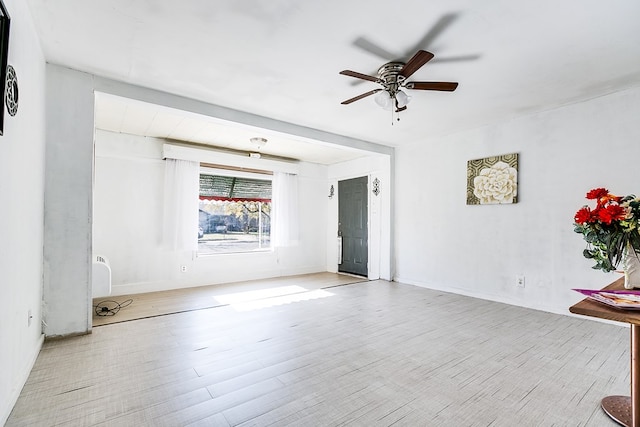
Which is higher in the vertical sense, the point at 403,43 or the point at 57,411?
the point at 403,43

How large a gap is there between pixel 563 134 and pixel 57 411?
512 centimetres

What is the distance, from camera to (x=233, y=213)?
19.4 ft

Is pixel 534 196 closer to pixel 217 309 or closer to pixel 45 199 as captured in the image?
pixel 217 309

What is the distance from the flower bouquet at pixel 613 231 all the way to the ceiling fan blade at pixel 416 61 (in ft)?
4.41

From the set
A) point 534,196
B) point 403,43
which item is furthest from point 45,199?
point 534,196

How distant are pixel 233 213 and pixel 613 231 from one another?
530 centimetres

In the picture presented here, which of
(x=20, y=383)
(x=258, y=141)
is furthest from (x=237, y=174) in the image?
(x=20, y=383)

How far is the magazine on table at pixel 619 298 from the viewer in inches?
53.4

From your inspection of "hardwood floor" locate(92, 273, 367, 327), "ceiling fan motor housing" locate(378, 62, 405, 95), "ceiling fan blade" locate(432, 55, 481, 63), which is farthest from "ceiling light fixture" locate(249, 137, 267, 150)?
"ceiling fan blade" locate(432, 55, 481, 63)

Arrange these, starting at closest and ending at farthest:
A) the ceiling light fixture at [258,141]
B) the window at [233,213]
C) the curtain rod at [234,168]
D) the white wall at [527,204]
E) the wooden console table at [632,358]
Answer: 1. the wooden console table at [632,358]
2. the white wall at [527,204]
3. the ceiling light fixture at [258,141]
4. the curtain rod at [234,168]
5. the window at [233,213]

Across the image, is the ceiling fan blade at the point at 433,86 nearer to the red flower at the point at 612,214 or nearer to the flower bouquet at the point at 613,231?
the flower bouquet at the point at 613,231

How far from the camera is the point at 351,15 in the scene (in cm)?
213

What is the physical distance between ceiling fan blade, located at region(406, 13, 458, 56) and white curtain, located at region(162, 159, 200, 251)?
12.7 ft

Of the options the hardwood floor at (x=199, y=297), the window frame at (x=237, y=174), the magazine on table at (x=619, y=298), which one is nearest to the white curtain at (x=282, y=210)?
the window frame at (x=237, y=174)
